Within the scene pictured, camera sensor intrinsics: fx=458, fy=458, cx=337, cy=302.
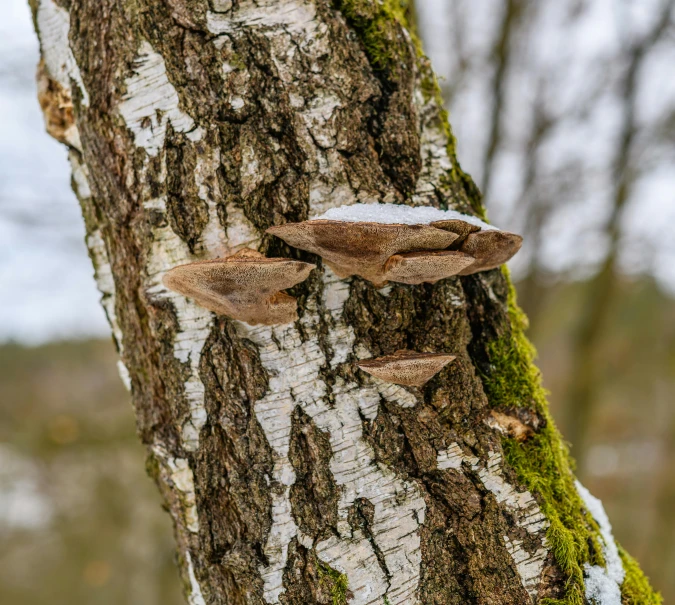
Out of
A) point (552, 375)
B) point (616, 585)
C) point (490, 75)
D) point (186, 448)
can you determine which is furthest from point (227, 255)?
point (552, 375)

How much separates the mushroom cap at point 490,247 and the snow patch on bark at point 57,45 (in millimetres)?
1160

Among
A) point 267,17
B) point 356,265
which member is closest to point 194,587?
point 356,265

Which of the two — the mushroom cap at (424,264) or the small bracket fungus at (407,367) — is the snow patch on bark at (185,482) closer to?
the small bracket fungus at (407,367)

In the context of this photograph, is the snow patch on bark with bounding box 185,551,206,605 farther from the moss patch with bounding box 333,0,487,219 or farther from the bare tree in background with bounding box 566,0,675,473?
the bare tree in background with bounding box 566,0,675,473

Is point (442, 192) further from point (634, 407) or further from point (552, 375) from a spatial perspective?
point (634, 407)

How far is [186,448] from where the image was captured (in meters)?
1.29

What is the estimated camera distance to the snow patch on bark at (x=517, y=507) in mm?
1221

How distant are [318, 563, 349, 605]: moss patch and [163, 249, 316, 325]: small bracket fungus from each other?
666 millimetres

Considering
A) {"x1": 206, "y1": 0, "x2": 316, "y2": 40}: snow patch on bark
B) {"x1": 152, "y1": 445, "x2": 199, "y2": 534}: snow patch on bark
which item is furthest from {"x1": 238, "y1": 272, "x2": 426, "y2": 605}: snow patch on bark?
{"x1": 206, "y1": 0, "x2": 316, "y2": 40}: snow patch on bark

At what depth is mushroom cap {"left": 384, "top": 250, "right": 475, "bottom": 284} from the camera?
107cm

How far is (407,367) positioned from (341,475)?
348 millimetres

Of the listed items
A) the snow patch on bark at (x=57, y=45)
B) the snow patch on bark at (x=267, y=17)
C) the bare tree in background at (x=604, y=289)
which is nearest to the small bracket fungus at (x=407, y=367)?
the snow patch on bark at (x=267, y=17)

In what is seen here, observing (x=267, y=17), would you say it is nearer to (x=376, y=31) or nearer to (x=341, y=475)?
(x=376, y=31)

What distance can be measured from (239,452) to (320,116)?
3.05ft
